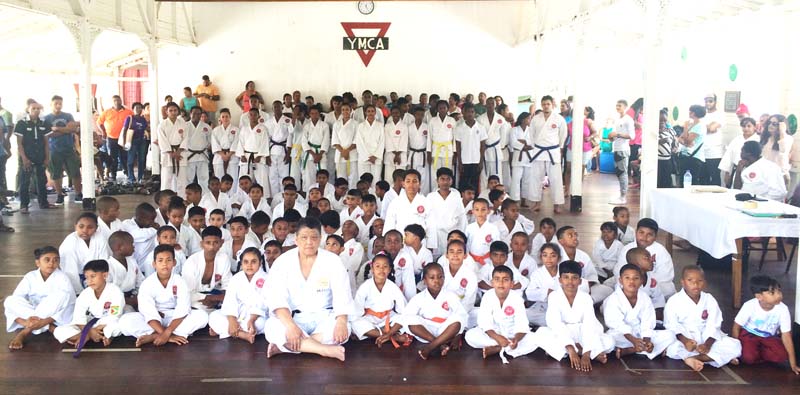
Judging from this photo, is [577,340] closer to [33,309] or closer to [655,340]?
[655,340]

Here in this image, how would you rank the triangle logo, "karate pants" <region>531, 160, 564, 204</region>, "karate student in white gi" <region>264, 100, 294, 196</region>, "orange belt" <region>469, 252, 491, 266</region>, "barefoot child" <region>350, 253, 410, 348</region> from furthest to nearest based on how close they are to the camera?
the triangle logo → "karate student in white gi" <region>264, 100, 294, 196</region> → "karate pants" <region>531, 160, 564, 204</region> → "orange belt" <region>469, 252, 491, 266</region> → "barefoot child" <region>350, 253, 410, 348</region>

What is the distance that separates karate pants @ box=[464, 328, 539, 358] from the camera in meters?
4.42

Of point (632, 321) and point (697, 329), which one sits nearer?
point (697, 329)

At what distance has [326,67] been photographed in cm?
1200

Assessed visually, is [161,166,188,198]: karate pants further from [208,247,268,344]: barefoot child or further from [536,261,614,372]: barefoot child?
[536,261,614,372]: barefoot child

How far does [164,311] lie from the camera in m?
4.82

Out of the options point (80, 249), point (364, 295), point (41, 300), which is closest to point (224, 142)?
point (80, 249)

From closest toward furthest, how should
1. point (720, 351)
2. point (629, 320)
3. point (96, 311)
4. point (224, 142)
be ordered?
point (720, 351) → point (629, 320) → point (96, 311) → point (224, 142)

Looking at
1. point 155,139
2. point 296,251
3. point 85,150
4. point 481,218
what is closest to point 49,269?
point 296,251

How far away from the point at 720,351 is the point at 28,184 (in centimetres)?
839

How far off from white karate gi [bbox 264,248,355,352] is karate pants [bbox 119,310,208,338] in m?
0.53

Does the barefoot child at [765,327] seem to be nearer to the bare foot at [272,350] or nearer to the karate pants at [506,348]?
the karate pants at [506,348]

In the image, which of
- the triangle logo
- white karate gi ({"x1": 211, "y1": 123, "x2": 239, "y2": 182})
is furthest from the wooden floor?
the triangle logo

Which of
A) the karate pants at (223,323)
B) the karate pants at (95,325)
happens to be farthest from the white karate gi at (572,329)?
the karate pants at (95,325)
